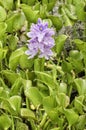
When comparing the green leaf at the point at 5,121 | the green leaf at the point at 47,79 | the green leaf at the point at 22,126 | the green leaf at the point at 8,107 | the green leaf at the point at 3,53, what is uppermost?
the green leaf at the point at 3,53

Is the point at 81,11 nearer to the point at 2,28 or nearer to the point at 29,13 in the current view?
the point at 29,13

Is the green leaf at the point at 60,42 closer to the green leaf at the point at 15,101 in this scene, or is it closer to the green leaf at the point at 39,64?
the green leaf at the point at 39,64

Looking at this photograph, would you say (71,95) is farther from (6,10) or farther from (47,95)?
(6,10)

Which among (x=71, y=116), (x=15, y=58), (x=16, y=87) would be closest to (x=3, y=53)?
(x=15, y=58)

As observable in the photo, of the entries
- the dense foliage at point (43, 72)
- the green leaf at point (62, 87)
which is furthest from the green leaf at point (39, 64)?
the green leaf at point (62, 87)

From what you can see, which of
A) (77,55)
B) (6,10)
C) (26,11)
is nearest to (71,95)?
(77,55)

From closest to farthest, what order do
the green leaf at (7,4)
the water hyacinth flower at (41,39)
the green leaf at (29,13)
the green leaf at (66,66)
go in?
1. the water hyacinth flower at (41,39)
2. the green leaf at (66,66)
3. the green leaf at (29,13)
4. the green leaf at (7,4)

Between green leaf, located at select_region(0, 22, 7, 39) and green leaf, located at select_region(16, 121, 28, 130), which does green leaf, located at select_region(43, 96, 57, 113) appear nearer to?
green leaf, located at select_region(16, 121, 28, 130)
